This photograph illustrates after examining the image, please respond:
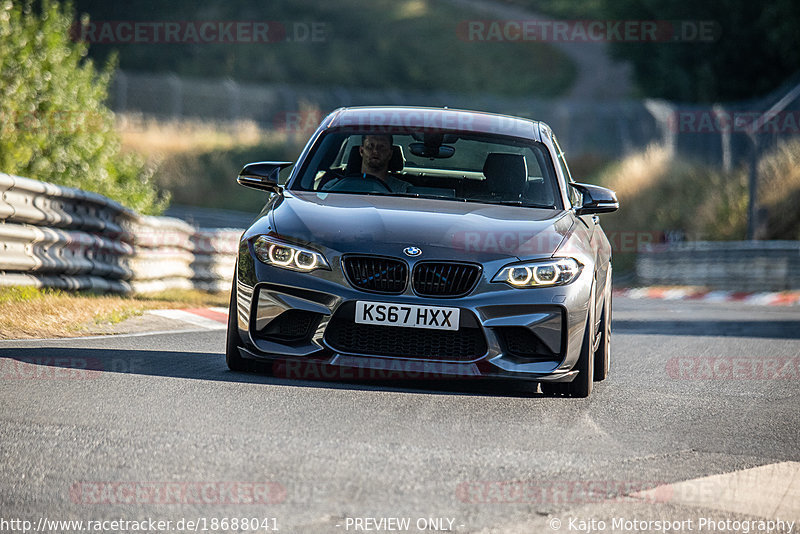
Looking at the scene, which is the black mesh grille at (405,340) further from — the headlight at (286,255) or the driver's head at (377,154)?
the driver's head at (377,154)

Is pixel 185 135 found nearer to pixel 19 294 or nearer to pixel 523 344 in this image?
pixel 19 294

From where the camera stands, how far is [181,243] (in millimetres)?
16062

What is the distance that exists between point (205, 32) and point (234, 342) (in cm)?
6638

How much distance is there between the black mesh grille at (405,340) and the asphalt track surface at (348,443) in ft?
0.80

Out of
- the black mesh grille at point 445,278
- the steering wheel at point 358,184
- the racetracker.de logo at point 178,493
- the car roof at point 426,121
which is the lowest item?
the racetracker.de logo at point 178,493

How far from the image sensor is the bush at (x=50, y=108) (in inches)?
622

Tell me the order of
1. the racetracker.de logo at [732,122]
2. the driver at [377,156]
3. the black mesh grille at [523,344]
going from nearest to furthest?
the black mesh grille at [523,344] → the driver at [377,156] → the racetracker.de logo at [732,122]

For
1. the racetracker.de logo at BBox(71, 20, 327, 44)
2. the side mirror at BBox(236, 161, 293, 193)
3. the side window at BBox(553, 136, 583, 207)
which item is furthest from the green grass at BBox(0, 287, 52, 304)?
the racetracker.de logo at BBox(71, 20, 327, 44)

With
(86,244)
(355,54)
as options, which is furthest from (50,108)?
(355,54)

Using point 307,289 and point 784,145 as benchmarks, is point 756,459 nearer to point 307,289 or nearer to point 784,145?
point 307,289

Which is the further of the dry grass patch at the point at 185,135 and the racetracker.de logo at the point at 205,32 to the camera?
the racetracker.de logo at the point at 205,32

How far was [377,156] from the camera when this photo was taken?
8.48 metres

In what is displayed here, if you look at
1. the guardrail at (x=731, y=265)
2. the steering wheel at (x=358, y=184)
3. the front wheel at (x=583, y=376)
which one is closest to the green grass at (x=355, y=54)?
the guardrail at (x=731, y=265)

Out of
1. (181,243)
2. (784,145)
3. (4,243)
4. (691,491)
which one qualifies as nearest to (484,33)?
(784,145)
